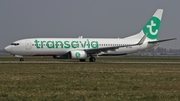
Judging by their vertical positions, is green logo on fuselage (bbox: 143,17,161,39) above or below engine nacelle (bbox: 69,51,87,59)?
above

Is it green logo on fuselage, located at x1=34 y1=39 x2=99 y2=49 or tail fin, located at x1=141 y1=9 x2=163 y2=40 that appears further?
tail fin, located at x1=141 y1=9 x2=163 y2=40

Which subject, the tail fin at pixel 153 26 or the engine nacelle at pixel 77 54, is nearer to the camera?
the engine nacelle at pixel 77 54

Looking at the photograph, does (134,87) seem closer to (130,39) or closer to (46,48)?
(46,48)

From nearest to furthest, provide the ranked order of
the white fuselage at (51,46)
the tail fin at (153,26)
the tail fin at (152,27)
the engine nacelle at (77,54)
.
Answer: the engine nacelle at (77,54)
the white fuselage at (51,46)
the tail fin at (152,27)
the tail fin at (153,26)

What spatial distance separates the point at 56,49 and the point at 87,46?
490 centimetres

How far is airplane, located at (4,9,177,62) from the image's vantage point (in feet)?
177

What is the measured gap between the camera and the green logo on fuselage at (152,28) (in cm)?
6247

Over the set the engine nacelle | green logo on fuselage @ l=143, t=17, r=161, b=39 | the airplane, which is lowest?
the engine nacelle

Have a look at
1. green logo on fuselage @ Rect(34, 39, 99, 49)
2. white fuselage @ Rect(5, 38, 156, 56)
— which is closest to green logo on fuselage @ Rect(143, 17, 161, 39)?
white fuselage @ Rect(5, 38, 156, 56)

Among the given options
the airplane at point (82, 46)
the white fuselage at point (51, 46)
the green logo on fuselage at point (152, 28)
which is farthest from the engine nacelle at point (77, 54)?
the green logo on fuselage at point (152, 28)

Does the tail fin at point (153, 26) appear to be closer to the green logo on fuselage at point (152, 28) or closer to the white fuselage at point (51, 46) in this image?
the green logo on fuselage at point (152, 28)

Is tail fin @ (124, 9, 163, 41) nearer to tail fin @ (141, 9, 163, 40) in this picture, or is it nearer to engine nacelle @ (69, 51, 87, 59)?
tail fin @ (141, 9, 163, 40)

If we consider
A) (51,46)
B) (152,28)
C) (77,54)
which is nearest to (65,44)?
(51,46)

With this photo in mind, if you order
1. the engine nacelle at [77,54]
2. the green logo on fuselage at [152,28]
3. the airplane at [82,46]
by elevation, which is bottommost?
the engine nacelle at [77,54]
